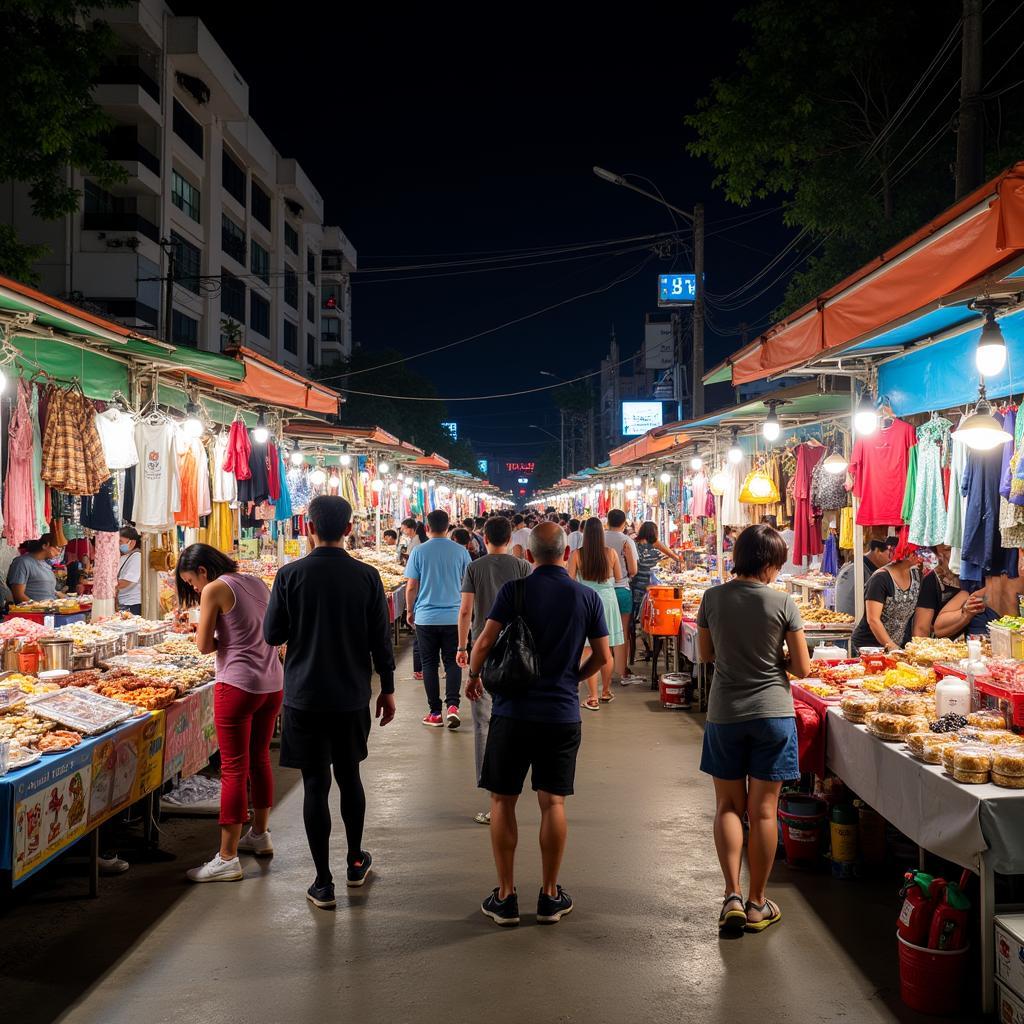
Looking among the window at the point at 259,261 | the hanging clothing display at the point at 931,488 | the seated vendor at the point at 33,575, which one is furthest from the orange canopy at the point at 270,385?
the window at the point at 259,261

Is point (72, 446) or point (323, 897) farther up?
point (72, 446)

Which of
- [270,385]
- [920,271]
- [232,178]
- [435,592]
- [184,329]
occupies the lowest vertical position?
[435,592]

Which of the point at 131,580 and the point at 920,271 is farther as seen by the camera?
the point at 131,580

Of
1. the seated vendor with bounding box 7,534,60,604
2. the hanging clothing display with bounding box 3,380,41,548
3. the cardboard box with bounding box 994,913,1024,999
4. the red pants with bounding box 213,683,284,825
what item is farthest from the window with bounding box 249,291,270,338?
the cardboard box with bounding box 994,913,1024,999

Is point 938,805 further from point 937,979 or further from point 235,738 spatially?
point 235,738

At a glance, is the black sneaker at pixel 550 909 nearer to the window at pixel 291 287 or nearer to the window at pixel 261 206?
the window at pixel 261 206

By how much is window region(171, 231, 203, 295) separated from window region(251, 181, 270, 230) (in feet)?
31.6

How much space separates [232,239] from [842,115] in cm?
3169

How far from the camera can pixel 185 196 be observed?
120 feet

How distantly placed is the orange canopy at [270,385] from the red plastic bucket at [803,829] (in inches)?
229

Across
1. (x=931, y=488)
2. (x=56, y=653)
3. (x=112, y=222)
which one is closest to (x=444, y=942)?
(x=56, y=653)

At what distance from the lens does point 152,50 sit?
33094 millimetres

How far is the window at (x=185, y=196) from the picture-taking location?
1388 inches

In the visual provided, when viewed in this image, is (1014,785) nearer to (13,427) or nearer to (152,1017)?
(152,1017)
